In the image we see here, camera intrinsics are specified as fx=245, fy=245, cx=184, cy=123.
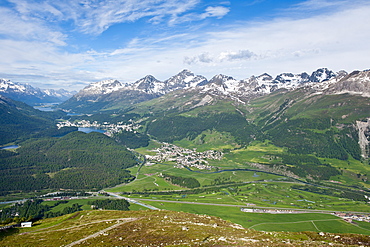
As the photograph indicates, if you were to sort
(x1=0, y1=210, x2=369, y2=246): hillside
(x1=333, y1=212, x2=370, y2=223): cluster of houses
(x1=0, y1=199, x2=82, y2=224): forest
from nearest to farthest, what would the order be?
(x1=0, y1=210, x2=369, y2=246): hillside → (x1=0, y1=199, x2=82, y2=224): forest → (x1=333, y1=212, x2=370, y2=223): cluster of houses

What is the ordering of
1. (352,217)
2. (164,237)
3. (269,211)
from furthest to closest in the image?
(269,211)
(352,217)
(164,237)

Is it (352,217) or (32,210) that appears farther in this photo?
(32,210)

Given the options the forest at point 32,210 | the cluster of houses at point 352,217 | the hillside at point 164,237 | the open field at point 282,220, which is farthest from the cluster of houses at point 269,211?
the forest at point 32,210

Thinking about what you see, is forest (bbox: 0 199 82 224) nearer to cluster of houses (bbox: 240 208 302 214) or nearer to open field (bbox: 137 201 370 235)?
open field (bbox: 137 201 370 235)

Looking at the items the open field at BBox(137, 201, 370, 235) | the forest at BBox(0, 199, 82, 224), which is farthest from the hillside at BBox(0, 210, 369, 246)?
the open field at BBox(137, 201, 370, 235)

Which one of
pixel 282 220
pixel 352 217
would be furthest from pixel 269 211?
pixel 352 217

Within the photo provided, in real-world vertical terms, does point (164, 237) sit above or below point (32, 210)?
above

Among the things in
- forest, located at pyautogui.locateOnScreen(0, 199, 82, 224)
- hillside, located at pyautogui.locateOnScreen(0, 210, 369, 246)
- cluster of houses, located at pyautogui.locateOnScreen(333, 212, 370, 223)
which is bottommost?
cluster of houses, located at pyautogui.locateOnScreen(333, 212, 370, 223)

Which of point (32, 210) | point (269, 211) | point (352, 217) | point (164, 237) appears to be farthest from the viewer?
point (269, 211)

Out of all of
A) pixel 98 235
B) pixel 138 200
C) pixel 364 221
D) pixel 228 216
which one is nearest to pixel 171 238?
pixel 98 235

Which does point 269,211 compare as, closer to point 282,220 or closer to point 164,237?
point 282,220

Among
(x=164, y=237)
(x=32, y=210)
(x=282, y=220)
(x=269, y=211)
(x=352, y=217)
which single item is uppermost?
(x=164, y=237)

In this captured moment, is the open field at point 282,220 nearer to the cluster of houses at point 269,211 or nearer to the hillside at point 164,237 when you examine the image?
the cluster of houses at point 269,211

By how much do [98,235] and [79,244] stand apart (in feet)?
23.7
